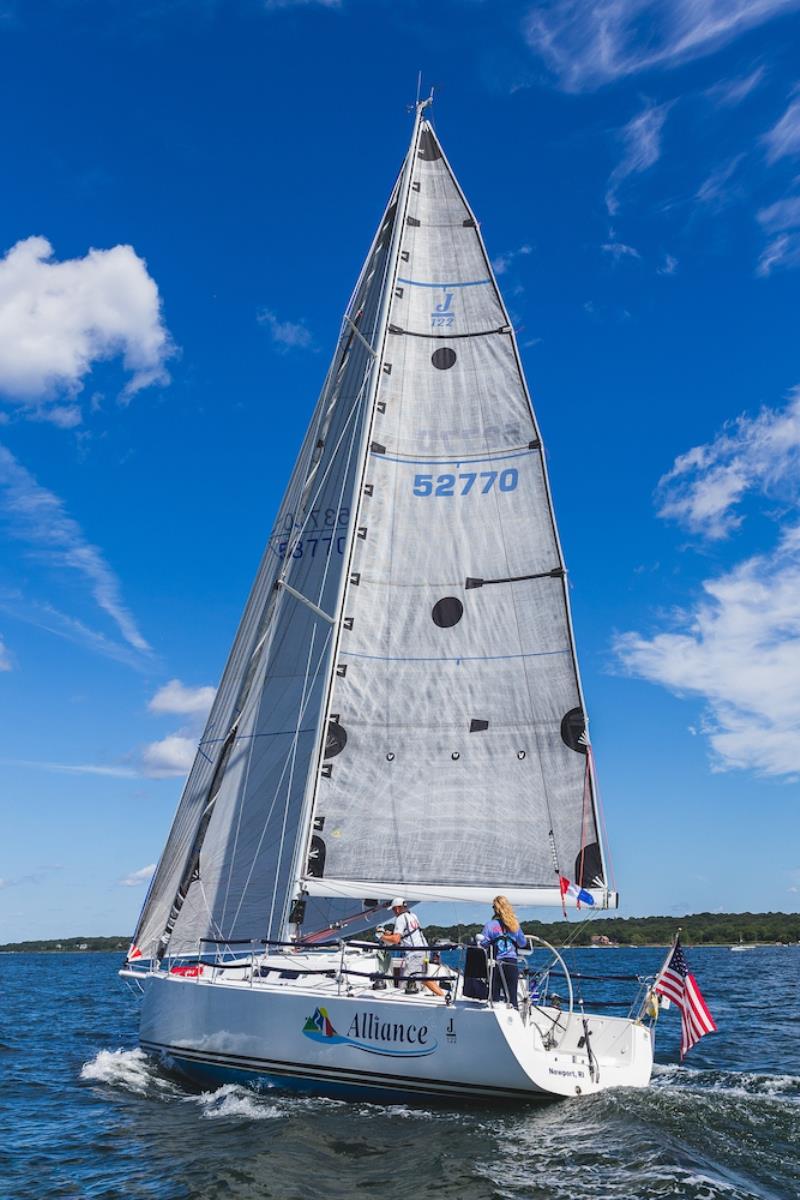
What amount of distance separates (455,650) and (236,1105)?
23.7 ft

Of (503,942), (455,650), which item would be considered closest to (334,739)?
(455,650)

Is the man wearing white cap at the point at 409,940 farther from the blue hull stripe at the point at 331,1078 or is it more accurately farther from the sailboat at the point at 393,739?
the blue hull stripe at the point at 331,1078

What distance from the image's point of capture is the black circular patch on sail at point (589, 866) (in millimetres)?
14461

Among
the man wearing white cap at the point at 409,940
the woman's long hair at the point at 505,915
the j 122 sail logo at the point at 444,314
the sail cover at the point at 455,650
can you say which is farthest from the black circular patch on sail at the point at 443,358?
the woman's long hair at the point at 505,915

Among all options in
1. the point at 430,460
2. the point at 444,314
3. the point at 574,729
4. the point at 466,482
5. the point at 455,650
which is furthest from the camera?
the point at 444,314

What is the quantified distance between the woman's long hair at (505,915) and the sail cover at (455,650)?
5.41ft

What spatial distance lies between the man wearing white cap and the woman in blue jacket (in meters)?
0.85

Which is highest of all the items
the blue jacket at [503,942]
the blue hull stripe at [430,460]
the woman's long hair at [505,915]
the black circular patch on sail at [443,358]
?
the black circular patch on sail at [443,358]

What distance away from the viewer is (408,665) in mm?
15906

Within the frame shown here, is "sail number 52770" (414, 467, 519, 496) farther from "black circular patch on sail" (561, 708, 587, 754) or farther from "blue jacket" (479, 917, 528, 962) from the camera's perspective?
"blue jacket" (479, 917, 528, 962)

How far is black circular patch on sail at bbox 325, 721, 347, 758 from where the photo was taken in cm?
1553

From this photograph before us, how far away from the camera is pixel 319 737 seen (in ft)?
49.9

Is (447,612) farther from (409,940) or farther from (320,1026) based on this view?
(320,1026)

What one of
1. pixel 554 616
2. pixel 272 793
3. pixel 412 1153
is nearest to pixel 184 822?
pixel 272 793
